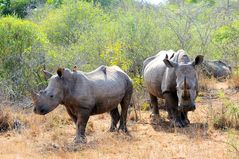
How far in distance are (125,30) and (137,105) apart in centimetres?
414

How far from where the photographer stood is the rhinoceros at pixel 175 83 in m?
8.73

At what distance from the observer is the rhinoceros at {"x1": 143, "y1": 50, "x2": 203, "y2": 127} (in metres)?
8.73

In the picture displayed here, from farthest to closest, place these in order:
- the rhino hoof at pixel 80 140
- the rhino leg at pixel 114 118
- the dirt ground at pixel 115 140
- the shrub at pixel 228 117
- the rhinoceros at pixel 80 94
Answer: the rhino leg at pixel 114 118 < the shrub at pixel 228 117 < the rhinoceros at pixel 80 94 < the rhino hoof at pixel 80 140 < the dirt ground at pixel 115 140

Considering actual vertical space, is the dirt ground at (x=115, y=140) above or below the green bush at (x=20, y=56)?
below

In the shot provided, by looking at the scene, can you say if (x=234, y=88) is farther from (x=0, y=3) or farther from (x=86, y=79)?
(x=0, y=3)

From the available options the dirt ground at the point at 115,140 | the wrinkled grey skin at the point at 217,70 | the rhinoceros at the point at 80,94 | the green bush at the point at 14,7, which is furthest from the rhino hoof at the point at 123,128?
the green bush at the point at 14,7

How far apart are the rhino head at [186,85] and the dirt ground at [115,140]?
1.62ft

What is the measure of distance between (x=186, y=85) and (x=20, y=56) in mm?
5995

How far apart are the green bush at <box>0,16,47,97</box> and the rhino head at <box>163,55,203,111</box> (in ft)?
16.9

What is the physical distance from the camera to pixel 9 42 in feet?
42.8

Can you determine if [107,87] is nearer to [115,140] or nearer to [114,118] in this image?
[114,118]

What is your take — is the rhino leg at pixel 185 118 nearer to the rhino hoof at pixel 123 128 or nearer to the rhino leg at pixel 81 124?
the rhino hoof at pixel 123 128

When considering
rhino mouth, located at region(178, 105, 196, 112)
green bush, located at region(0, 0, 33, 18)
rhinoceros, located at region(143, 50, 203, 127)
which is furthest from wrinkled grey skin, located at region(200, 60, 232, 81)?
green bush, located at region(0, 0, 33, 18)

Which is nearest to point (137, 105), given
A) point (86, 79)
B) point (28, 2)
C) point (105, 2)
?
point (86, 79)
